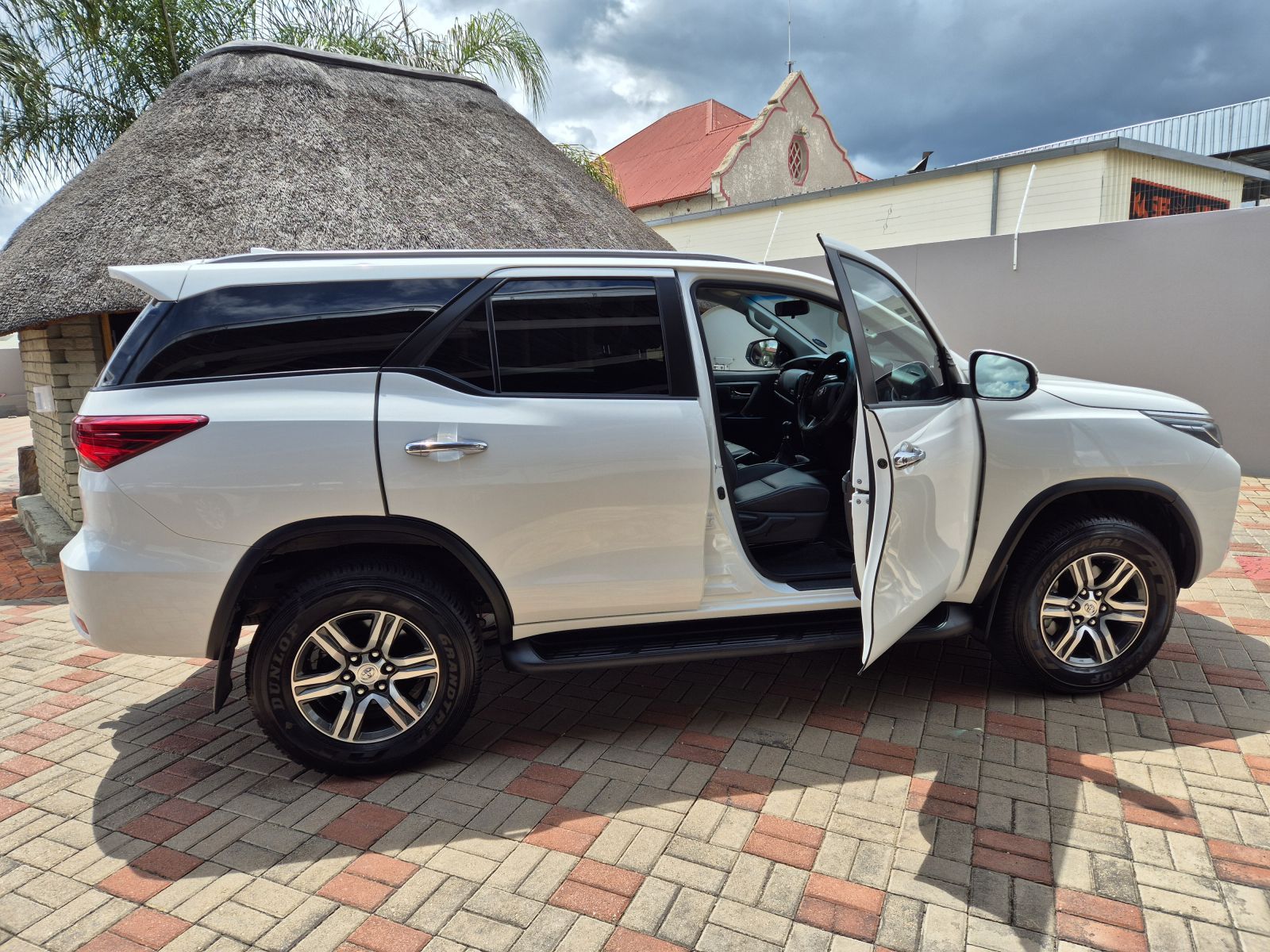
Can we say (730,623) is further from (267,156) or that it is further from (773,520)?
(267,156)

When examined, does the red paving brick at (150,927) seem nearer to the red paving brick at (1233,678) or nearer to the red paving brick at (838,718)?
the red paving brick at (838,718)

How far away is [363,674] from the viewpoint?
3277 millimetres

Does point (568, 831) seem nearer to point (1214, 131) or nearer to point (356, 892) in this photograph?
point (356, 892)

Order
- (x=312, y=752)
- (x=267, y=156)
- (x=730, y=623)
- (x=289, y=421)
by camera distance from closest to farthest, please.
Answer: (x=289, y=421)
(x=312, y=752)
(x=730, y=623)
(x=267, y=156)

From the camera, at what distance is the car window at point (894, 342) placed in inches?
133

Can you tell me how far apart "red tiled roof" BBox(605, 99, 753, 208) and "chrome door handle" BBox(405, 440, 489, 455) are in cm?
2346

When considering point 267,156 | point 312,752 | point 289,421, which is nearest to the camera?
point 289,421

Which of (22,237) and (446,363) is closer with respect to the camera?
(446,363)

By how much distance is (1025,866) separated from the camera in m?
2.79

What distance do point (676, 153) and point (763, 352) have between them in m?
24.5

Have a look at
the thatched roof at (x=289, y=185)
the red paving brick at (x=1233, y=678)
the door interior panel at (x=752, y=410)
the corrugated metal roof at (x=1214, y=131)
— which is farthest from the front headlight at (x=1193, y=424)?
the corrugated metal roof at (x=1214, y=131)

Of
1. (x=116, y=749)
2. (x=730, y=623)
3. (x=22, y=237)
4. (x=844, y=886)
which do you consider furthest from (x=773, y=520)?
(x=22, y=237)

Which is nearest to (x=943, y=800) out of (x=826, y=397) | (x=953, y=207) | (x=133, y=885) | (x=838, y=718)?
(x=838, y=718)

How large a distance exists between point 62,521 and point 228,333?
5.76 m
